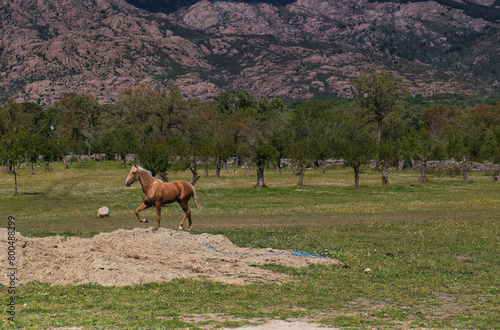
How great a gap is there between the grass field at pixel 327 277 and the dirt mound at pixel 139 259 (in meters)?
0.84

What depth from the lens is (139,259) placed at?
63.7 ft

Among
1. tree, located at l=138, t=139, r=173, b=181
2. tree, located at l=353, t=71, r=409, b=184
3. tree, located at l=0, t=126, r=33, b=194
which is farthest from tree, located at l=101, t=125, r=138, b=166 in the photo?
tree, located at l=353, t=71, r=409, b=184

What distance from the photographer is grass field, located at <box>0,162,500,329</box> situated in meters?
12.9

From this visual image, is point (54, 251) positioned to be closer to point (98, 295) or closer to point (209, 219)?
point (98, 295)

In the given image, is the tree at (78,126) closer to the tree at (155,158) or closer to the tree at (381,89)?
the tree at (155,158)

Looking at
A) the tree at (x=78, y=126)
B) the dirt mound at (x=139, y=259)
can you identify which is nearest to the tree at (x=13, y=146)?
the dirt mound at (x=139, y=259)

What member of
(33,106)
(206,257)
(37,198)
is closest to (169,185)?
(206,257)

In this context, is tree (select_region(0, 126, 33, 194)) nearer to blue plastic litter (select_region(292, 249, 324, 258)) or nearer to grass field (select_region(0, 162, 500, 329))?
grass field (select_region(0, 162, 500, 329))

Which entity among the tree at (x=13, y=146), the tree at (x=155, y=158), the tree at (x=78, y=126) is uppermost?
the tree at (x=78, y=126)

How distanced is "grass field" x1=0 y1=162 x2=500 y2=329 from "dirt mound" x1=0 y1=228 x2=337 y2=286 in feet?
2.75

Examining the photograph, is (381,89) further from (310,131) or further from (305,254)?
(305,254)

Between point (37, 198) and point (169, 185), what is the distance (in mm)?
33409

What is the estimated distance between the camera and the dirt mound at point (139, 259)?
17.1 meters

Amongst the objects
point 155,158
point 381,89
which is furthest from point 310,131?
point 155,158
